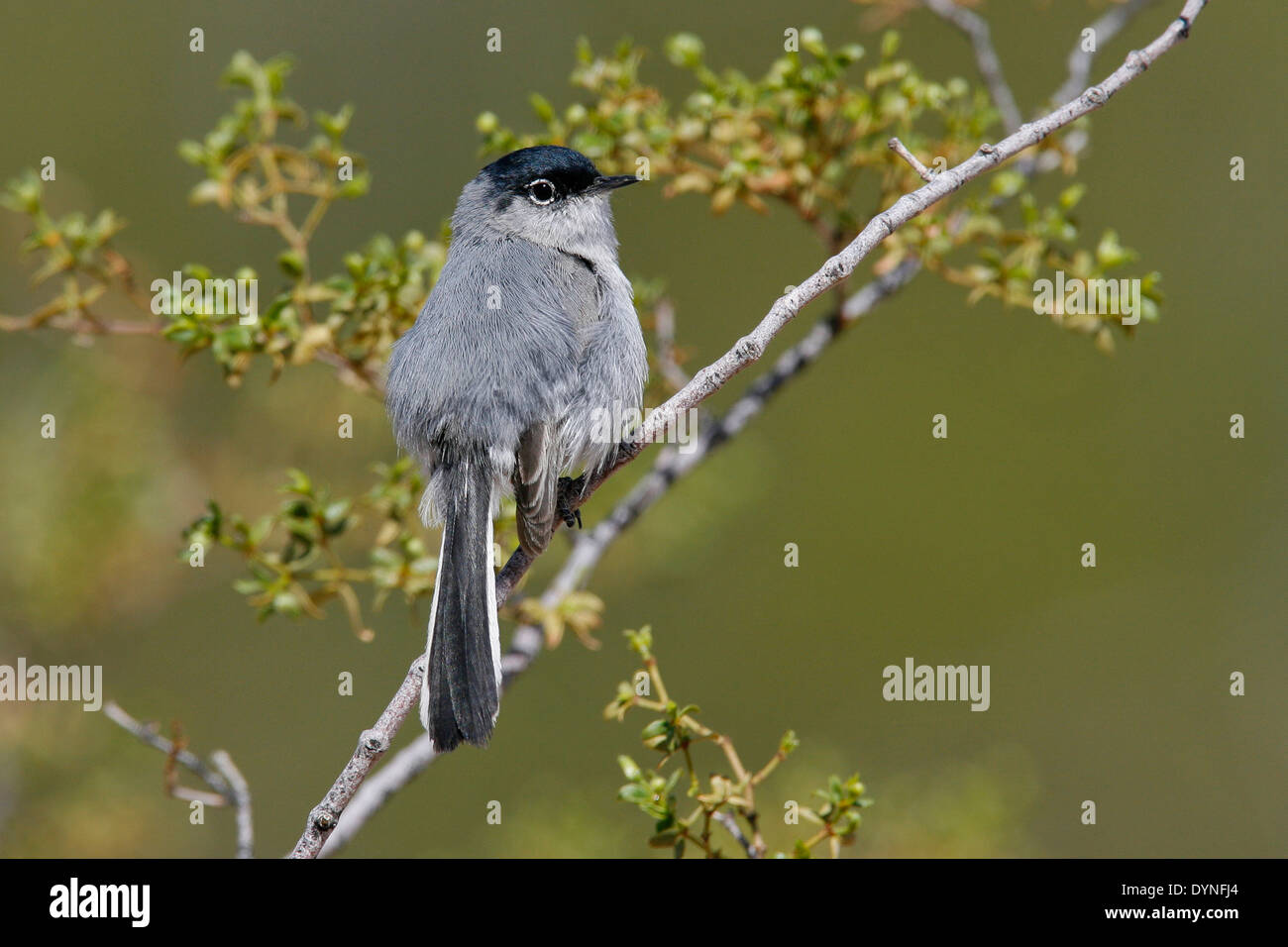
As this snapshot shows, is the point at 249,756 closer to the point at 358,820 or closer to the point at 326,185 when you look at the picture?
the point at 358,820

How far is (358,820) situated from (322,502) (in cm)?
79

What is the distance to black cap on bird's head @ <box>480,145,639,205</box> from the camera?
3334mm

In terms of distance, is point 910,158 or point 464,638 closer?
point 910,158

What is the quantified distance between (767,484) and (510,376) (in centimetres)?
158

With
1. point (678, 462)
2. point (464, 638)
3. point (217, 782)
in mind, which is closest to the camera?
point (464, 638)

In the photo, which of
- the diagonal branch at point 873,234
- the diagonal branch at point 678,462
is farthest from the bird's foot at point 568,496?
the diagonal branch at point 873,234

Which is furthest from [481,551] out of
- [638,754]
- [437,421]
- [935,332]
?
[935,332]

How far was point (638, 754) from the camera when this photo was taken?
17.7 ft

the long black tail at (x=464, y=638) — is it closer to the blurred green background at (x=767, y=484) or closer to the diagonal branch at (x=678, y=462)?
the diagonal branch at (x=678, y=462)

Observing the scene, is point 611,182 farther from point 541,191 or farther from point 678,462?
point 678,462

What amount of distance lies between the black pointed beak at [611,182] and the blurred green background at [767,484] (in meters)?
1.11

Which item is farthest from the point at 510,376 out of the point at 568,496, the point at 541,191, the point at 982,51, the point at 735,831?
the point at 982,51

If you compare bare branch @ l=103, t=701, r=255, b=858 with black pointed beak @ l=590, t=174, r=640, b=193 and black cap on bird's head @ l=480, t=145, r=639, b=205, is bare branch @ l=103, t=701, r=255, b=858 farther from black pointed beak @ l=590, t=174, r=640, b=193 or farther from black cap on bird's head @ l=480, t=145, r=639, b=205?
black pointed beak @ l=590, t=174, r=640, b=193

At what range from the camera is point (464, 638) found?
8.19 feet
